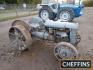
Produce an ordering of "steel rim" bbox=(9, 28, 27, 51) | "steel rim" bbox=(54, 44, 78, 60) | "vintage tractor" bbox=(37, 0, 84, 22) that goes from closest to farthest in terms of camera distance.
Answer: "steel rim" bbox=(54, 44, 78, 60), "steel rim" bbox=(9, 28, 27, 51), "vintage tractor" bbox=(37, 0, 84, 22)

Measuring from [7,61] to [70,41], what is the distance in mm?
2155

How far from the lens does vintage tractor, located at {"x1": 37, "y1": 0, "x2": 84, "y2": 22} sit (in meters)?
17.5

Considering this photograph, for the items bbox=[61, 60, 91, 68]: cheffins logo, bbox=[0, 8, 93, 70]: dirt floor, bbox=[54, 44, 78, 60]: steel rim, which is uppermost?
bbox=[61, 60, 91, 68]: cheffins logo

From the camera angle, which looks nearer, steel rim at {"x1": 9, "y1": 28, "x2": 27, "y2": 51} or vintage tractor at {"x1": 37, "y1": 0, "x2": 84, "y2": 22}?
steel rim at {"x1": 9, "y1": 28, "x2": 27, "y2": 51}

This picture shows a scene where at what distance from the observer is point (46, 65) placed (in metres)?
7.01

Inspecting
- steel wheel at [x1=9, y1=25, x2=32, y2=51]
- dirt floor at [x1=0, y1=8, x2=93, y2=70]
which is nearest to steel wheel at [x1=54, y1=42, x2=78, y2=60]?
dirt floor at [x1=0, y1=8, x2=93, y2=70]

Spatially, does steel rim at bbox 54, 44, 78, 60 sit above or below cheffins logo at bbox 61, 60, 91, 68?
below

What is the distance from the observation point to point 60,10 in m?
17.8

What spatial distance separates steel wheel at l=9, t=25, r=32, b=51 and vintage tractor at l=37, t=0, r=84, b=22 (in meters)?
8.85

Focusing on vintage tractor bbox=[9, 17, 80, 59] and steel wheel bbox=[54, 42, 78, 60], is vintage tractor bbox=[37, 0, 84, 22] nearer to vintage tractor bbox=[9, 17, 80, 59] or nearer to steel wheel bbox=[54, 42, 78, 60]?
vintage tractor bbox=[9, 17, 80, 59]

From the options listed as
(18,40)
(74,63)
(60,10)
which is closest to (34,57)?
(18,40)

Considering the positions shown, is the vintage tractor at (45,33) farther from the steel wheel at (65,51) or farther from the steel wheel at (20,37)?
the steel wheel at (65,51)

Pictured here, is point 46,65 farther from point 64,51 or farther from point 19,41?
point 19,41

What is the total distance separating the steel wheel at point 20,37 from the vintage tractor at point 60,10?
8853 millimetres
